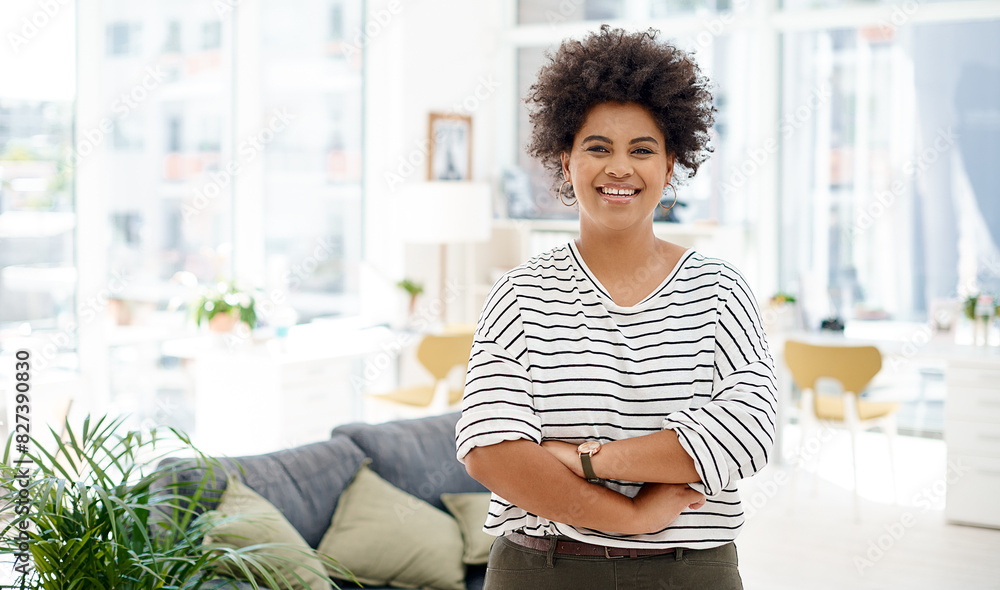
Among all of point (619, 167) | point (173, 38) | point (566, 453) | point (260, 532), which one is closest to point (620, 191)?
point (619, 167)

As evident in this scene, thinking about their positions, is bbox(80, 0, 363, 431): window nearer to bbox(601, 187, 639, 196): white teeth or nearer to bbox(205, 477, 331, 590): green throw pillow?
bbox(205, 477, 331, 590): green throw pillow

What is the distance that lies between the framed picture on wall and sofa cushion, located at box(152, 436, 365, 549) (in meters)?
3.50

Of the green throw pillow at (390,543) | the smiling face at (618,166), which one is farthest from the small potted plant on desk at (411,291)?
the smiling face at (618,166)

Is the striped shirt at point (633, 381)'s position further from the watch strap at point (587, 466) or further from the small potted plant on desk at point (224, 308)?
the small potted plant on desk at point (224, 308)

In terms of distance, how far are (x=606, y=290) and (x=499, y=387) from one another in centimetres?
20

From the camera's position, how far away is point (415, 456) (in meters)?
3.03

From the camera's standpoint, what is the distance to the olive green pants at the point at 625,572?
4.25 feet

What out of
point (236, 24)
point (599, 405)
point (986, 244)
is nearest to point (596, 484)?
point (599, 405)

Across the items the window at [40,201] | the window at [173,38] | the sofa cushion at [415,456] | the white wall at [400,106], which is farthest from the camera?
the white wall at [400,106]

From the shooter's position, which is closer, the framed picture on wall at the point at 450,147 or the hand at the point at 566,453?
the hand at the point at 566,453

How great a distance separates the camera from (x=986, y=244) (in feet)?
17.9

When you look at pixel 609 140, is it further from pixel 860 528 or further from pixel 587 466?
pixel 860 528

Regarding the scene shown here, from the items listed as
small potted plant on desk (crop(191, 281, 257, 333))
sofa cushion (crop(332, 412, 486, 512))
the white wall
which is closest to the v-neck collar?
sofa cushion (crop(332, 412, 486, 512))

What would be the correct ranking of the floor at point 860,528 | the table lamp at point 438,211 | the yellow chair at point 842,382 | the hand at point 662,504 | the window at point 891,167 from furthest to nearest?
the table lamp at point 438,211 < the window at point 891,167 < the yellow chair at point 842,382 < the floor at point 860,528 < the hand at point 662,504
